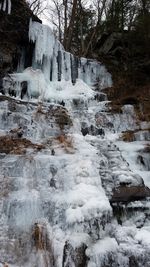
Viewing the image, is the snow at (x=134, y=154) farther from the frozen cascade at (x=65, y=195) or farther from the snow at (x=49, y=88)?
the snow at (x=49, y=88)

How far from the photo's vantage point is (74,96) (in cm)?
1157

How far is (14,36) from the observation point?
1238 centimetres

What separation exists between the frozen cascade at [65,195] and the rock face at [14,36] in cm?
277

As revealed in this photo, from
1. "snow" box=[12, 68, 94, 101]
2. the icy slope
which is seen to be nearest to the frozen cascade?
the icy slope

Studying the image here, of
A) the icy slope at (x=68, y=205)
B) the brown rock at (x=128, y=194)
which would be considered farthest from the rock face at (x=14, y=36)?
the brown rock at (x=128, y=194)

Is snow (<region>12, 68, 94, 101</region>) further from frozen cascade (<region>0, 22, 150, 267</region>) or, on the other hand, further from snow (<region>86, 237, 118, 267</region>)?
snow (<region>86, 237, 118, 267</region>)

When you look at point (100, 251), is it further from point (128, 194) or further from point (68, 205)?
point (128, 194)

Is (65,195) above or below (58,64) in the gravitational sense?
below

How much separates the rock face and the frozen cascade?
2.77 m

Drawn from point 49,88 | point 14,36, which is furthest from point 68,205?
point 14,36

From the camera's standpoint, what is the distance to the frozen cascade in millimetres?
4660

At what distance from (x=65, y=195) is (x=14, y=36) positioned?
27.2 ft

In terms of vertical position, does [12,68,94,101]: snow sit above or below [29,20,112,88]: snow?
below

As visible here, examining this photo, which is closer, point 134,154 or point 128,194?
point 128,194
